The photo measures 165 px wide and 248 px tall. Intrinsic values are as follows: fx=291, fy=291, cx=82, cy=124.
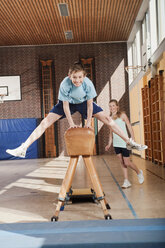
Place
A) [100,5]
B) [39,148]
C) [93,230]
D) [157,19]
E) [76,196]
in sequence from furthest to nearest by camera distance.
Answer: [39,148]
[100,5]
[157,19]
[76,196]
[93,230]

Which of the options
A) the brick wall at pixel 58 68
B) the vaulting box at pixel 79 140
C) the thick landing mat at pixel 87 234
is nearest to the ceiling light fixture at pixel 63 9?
the brick wall at pixel 58 68

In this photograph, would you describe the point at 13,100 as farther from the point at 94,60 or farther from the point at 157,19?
the point at 157,19

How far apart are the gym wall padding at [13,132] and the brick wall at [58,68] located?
20.4 inches

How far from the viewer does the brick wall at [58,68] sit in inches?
553

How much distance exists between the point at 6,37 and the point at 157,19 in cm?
691

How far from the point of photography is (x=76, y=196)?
383 centimetres

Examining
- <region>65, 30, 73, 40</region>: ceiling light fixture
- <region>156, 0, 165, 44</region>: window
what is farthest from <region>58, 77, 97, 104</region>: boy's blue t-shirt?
<region>65, 30, 73, 40</region>: ceiling light fixture

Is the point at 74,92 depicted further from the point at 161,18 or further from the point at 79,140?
the point at 161,18

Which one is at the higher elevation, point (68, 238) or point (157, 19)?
point (157, 19)

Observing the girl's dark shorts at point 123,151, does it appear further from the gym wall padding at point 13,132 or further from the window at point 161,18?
the gym wall padding at point 13,132

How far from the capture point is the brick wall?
14.1 meters

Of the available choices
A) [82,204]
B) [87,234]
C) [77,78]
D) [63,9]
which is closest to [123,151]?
[82,204]

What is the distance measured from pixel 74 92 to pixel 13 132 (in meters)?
10.9

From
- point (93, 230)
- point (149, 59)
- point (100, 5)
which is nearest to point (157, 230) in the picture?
point (93, 230)
